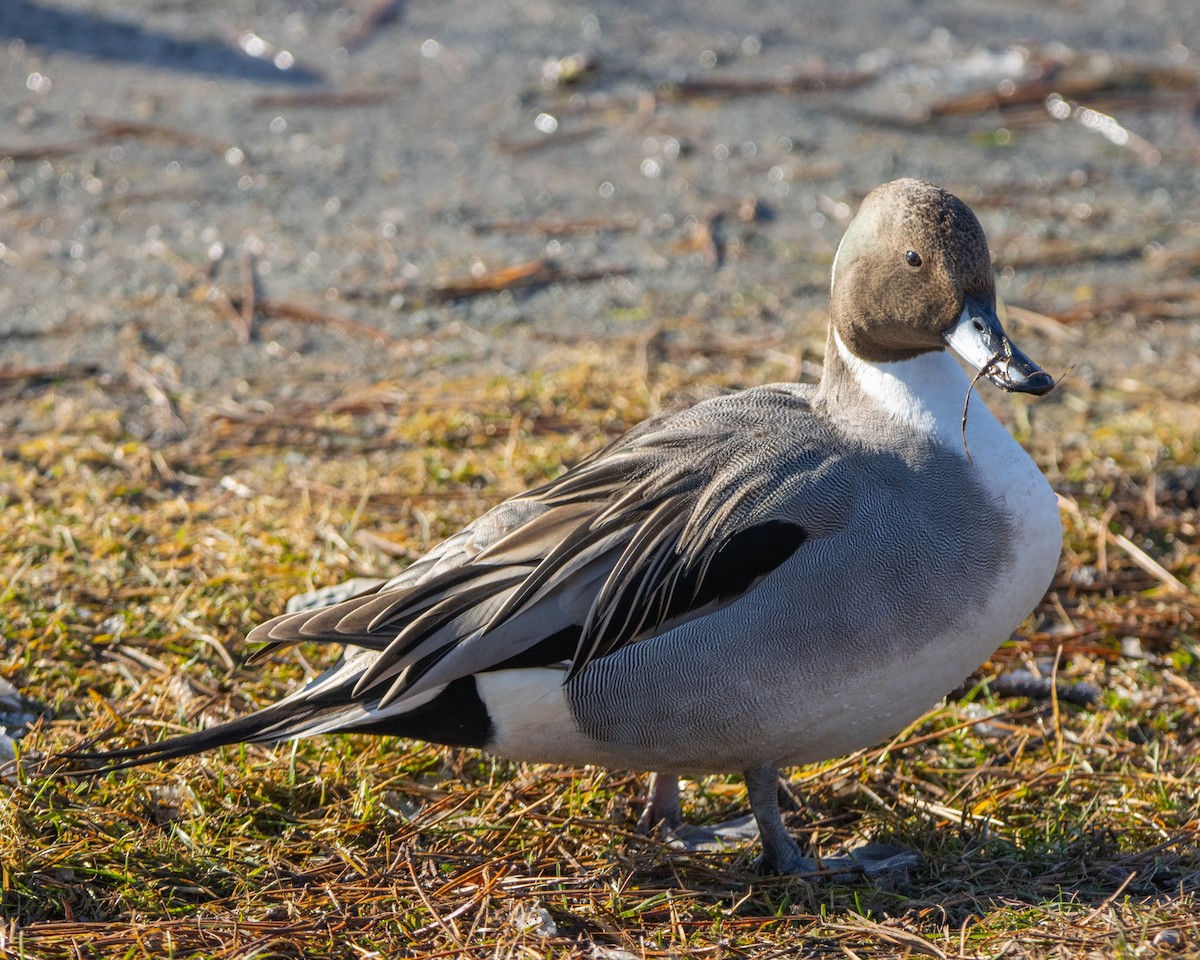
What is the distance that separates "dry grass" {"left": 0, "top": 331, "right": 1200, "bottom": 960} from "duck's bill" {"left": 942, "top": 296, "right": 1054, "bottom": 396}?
37.6 inches

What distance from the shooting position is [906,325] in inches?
117

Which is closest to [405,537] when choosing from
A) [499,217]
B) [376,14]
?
[499,217]

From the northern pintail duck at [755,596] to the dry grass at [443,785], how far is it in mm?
229

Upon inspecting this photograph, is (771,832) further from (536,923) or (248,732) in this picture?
(248,732)

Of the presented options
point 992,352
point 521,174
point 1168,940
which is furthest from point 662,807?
point 521,174

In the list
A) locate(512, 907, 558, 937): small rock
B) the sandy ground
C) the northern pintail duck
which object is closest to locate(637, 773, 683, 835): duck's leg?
the northern pintail duck

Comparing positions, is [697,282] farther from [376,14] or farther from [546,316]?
[376,14]

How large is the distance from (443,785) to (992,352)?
154 centimetres

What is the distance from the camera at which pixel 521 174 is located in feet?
23.2

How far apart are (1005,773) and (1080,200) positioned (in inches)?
170

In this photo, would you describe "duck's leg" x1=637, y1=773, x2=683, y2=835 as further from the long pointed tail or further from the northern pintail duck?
the long pointed tail

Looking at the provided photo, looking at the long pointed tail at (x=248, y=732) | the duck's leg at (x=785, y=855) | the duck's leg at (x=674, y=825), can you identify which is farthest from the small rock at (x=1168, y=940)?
the long pointed tail at (x=248, y=732)

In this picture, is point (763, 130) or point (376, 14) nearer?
point (763, 130)

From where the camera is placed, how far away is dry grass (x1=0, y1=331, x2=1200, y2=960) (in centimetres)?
267
